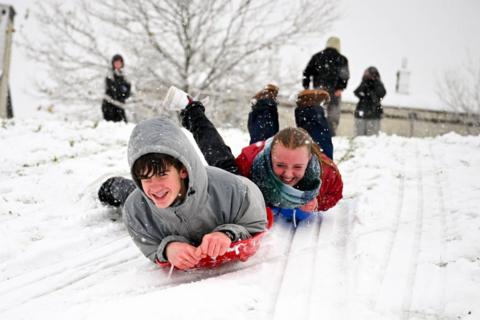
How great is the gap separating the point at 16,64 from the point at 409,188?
19997 millimetres

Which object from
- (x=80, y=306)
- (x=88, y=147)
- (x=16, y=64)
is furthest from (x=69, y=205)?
(x=16, y=64)

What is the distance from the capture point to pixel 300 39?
46.4 feet

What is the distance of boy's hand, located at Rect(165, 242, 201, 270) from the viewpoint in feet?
7.95

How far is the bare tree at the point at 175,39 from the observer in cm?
1351

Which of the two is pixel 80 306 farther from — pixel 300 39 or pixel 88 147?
pixel 300 39

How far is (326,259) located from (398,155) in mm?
3123

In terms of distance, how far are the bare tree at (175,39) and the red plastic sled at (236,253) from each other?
1159 cm

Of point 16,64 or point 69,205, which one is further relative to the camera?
point 16,64

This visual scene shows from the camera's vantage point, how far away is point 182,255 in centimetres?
243

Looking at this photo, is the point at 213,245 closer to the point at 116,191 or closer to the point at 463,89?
the point at 116,191

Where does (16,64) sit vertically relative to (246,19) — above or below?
below

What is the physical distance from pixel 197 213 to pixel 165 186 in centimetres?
32

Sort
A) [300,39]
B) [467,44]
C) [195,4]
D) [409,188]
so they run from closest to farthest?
1. [409,188]
2. [195,4]
3. [300,39]
4. [467,44]

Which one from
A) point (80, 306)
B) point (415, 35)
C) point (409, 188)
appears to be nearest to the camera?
point (80, 306)
